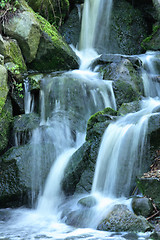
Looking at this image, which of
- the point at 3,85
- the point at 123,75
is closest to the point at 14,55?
the point at 3,85

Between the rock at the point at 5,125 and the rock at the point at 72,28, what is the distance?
587cm

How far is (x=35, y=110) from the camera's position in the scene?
26.2 feet

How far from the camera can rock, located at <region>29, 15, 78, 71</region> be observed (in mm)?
9438

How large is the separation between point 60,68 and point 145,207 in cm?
641

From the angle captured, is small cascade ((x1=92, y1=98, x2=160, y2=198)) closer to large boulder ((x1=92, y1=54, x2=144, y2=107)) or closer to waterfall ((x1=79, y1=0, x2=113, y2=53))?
large boulder ((x1=92, y1=54, x2=144, y2=107))

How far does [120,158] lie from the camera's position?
5.28 meters

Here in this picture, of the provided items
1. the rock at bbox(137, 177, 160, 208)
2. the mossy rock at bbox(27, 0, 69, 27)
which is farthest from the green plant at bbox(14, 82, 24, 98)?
the rock at bbox(137, 177, 160, 208)

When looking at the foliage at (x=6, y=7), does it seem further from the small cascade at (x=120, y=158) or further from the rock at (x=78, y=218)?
the rock at (x=78, y=218)

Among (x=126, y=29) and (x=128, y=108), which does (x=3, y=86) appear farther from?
(x=126, y=29)

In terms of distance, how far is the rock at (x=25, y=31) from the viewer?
8.62 meters

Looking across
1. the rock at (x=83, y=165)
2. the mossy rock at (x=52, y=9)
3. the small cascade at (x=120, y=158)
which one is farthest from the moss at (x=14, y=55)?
the small cascade at (x=120, y=158)

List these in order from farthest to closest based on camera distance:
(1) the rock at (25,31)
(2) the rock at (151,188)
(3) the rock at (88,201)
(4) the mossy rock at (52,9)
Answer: (4) the mossy rock at (52,9)
(1) the rock at (25,31)
(3) the rock at (88,201)
(2) the rock at (151,188)

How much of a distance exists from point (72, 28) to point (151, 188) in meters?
9.44

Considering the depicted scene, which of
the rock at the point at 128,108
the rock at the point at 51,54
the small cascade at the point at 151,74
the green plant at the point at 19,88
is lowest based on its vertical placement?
the rock at the point at 128,108
